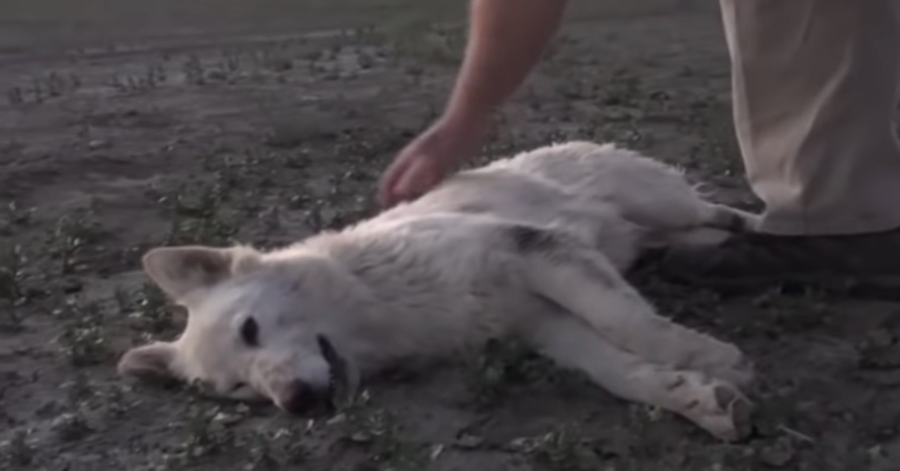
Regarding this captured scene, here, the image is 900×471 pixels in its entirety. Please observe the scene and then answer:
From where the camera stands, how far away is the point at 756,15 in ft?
18.1

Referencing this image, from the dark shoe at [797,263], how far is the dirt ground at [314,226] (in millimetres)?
85

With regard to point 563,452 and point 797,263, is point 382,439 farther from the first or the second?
point 797,263

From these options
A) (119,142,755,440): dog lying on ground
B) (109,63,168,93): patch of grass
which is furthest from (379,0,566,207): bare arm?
(109,63,168,93): patch of grass

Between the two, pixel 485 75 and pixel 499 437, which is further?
pixel 485 75

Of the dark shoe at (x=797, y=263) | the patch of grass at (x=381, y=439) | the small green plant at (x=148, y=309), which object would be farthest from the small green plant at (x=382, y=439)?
the dark shoe at (x=797, y=263)

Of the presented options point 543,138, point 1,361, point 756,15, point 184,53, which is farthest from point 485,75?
point 184,53

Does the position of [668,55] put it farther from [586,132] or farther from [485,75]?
[485,75]

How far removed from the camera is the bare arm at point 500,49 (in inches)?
198

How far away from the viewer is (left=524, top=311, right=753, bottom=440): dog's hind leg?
414cm

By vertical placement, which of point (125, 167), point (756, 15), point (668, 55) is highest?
point (756, 15)

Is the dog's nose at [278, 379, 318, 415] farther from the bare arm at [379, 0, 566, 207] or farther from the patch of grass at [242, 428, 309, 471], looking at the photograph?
the bare arm at [379, 0, 566, 207]

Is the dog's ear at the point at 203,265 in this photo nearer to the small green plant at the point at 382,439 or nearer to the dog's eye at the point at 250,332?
the dog's eye at the point at 250,332

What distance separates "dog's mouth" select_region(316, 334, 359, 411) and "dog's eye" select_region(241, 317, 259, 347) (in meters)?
0.17

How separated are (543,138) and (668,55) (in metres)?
3.61
